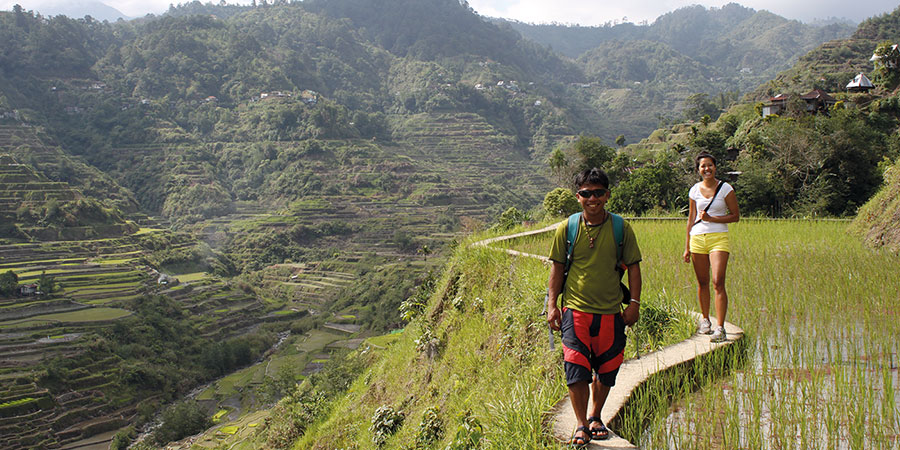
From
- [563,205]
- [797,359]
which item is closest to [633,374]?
[797,359]

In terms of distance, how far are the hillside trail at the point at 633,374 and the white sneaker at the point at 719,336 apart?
3 cm

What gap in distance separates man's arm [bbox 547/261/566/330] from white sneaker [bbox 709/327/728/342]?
1646 mm

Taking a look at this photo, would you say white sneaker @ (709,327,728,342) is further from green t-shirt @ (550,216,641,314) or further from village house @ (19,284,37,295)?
village house @ (19,284,37,295)

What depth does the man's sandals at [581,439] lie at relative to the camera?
2.82 meters

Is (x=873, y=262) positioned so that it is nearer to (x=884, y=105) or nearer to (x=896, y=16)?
(x=884, y=105)

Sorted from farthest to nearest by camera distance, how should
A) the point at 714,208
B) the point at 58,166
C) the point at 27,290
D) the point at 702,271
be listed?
the point at 58,166 < the point at 27,290 < the point at 702,271 < the point at 714,208

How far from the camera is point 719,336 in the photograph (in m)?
4.14

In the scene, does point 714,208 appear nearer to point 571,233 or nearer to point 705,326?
point 705,326

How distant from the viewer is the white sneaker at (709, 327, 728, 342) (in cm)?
411

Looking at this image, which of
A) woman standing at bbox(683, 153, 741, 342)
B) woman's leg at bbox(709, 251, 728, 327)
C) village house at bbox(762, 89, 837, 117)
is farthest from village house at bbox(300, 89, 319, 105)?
woman's leg at bbox(709, 251, 728, 327)

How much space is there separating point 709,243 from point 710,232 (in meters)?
0.09

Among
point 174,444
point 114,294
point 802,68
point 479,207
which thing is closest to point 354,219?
point 479,207

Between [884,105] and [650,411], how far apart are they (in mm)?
25930

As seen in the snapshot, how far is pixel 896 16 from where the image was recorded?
6756 centimetres
